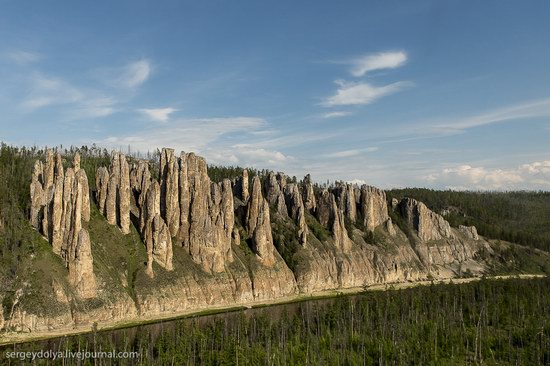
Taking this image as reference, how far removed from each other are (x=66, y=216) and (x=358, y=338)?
8849 cm

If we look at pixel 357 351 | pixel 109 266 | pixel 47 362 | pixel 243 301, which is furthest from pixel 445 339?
pixel 109 266

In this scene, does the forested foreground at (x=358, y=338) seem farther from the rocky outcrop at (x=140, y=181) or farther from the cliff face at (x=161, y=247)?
the rocky outcrop at (x=140, y=181)

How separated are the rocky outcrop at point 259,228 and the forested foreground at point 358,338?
3471 cm

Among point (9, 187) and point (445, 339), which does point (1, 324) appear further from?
point (445, 339)

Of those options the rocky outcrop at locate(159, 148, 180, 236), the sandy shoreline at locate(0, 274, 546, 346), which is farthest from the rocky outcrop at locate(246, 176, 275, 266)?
the rocky outcrop at locate(159, 148, 180, 236)

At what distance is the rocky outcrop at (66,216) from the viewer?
399 feet

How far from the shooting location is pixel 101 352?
79688 millimetres

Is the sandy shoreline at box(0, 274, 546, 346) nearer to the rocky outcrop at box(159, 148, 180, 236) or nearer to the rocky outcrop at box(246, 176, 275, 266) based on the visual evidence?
the rocky outcrop at box(246, 176, 275, 266)

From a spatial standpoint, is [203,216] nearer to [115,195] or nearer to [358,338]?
[115,195]

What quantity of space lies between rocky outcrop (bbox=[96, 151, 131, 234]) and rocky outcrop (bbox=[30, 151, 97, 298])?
838cm

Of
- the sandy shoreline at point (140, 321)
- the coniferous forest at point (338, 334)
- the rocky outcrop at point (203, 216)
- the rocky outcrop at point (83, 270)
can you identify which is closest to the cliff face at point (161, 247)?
the rocky outcrop at point (83, 270)

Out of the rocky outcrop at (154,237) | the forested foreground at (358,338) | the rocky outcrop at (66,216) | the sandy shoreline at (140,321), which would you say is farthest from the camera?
the rocky outcrop at (154,237)

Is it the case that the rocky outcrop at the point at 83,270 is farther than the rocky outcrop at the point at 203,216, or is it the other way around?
the rocky outcrop at the point at 203,216

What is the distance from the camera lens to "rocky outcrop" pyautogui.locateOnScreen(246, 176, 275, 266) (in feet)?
579
